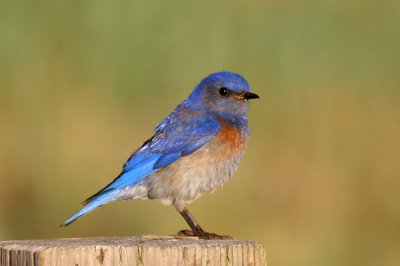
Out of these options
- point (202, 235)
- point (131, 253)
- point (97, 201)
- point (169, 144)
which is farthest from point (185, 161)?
point (131, 253)

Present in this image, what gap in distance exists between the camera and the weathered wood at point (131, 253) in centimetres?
454

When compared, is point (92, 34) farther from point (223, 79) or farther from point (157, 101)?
point (223, 79)

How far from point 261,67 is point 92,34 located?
1.73m

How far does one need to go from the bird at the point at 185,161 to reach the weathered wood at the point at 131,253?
5.52ft

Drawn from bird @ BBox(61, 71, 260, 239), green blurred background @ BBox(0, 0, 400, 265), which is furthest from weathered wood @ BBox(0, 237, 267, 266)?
green blurred background @ BBox(0, 0, 400, 265)

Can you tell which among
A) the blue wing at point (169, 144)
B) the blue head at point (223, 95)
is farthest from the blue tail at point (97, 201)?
the blue head at point (223, 95)

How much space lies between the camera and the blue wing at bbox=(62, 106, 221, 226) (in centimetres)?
674

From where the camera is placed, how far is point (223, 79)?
24.0 feet

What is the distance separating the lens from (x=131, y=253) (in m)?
4.65

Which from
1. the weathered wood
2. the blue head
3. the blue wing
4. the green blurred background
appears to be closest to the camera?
the weathered wood

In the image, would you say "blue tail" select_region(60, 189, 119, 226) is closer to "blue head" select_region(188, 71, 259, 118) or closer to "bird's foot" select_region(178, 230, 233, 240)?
"bird's foot" select_region(178, 230, 233, 240)

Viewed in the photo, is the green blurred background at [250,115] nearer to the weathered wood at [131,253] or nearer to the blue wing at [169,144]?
the blue wing at [169,144]

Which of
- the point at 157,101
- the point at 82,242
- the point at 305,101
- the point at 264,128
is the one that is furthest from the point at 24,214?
the point at 82,242

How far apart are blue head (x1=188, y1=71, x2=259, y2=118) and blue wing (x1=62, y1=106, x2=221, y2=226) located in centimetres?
18
